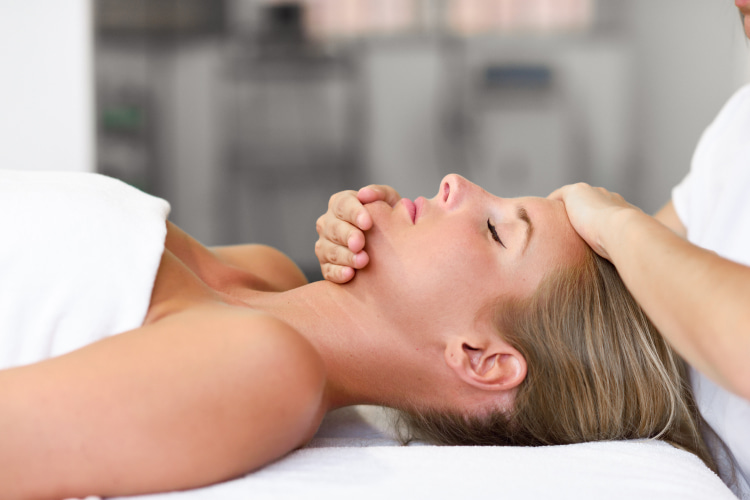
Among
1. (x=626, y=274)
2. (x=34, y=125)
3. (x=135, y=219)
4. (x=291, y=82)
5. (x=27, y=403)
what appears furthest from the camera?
(x=291, y=82)

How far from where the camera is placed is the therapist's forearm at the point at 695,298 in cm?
75

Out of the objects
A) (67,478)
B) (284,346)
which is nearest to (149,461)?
(67,478)

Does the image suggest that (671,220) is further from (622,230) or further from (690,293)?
(690,293)

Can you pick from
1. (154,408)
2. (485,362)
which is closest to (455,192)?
(485,362)

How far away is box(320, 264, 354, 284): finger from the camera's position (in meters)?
1.18

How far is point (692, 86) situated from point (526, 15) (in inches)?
42.8

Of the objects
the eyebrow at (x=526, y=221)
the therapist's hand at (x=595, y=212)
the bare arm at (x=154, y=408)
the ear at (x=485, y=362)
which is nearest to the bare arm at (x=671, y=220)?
the therapist's hand at (x=595, y=212)

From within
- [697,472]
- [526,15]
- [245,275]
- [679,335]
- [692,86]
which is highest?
[526,15]

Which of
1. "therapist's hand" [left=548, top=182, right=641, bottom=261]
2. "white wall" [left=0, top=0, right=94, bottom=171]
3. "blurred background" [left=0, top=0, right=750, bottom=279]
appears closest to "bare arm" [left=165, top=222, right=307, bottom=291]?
"therapist's hand" [left=548, top=182, right=641, bottom=261]

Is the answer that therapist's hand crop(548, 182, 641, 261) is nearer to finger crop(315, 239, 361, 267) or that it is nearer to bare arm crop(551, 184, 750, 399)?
bare arm crop(551, 184, 750, 399)

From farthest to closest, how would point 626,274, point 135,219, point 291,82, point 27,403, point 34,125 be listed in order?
point 291,82, point 34,125, point 135,219, point 626,274, point 27,403

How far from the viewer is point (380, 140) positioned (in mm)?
3893

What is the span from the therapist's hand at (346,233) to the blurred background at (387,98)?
2.62 m

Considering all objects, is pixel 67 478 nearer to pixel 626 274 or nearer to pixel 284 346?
pixel 284 346
